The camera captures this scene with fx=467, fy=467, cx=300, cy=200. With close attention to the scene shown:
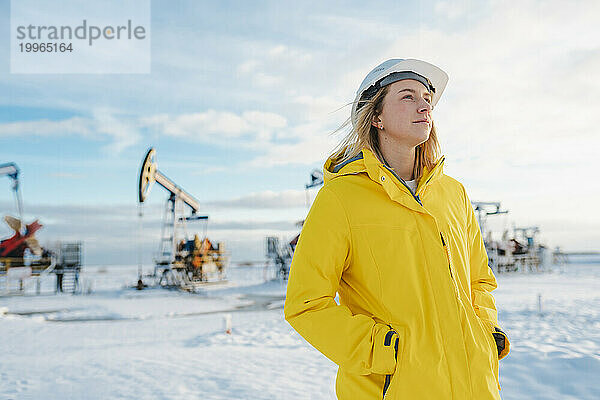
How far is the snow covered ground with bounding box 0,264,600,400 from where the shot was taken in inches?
203

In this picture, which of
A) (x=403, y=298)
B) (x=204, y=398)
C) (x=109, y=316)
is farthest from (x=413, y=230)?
(x=109, y=316)

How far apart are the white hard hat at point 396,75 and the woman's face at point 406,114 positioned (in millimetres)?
33

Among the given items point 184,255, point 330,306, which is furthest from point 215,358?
point 184,255

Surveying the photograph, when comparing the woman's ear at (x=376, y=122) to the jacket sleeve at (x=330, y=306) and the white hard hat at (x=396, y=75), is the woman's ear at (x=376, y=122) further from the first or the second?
the jacket sleeve at (x=330, y=306)

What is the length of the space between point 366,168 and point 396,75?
0.46 m

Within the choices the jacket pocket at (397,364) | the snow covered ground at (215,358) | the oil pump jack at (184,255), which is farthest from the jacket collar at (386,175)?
the oil pump jack at (184,255)

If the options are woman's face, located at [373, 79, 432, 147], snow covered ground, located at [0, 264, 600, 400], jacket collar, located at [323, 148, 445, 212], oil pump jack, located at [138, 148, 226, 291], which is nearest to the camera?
jacket collar, located at [323, 148, 445, 212]

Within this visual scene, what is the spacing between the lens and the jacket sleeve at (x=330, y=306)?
162 centimetres

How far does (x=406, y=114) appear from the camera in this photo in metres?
1.96

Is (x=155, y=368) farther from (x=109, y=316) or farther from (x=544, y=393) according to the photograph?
(x=109, y=316)

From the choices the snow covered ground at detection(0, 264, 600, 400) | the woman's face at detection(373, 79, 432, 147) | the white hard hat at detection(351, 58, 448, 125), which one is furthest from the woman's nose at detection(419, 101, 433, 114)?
the snow covered ground at detection(0, 264, 600, 400)

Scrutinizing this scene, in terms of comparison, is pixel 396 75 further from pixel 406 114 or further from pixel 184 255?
pixel 184 255

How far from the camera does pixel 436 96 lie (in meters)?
2.27

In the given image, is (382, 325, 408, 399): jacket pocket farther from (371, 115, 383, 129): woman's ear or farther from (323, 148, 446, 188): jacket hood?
(371, 115, 383, 129): woman's ear
